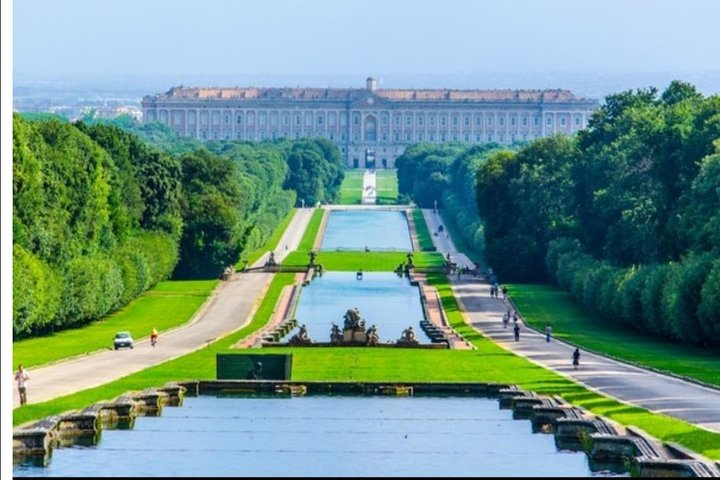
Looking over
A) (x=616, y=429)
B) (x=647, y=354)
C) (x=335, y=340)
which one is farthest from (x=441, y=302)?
(x=616, y=429)

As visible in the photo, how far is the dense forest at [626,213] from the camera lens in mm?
52750

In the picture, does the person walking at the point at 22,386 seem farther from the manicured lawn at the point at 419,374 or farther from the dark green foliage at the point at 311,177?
the dark green foliage at the point at 311,177

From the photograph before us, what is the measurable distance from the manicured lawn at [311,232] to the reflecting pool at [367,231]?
76 cm

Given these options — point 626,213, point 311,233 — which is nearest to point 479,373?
point 626,213

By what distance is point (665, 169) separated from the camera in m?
65.0

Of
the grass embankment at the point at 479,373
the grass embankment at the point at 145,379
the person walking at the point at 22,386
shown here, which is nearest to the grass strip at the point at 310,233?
the grass embankment at the point at 479,373

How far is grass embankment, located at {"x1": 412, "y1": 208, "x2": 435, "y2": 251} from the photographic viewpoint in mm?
105688

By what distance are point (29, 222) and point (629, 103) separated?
36.7m

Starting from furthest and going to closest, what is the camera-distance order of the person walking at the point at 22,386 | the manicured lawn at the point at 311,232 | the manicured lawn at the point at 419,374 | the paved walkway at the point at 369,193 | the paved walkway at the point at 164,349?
the paved walkway at the point at 369,193 < the manicured lawn at the point at 311,232 < the paved walkway at the point at 164,349 < the person walking at the point at 22,386 < the manicured lawn at the point at 419,374

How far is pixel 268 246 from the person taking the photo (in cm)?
10475

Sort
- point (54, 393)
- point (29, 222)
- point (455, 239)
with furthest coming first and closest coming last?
point (455, 239)
point (29, 222)
point (54, 393)

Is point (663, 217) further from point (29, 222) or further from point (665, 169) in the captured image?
point (29, 222)

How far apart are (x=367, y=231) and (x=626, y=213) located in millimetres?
51204

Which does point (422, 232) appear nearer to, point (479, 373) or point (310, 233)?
point (310, 233)
